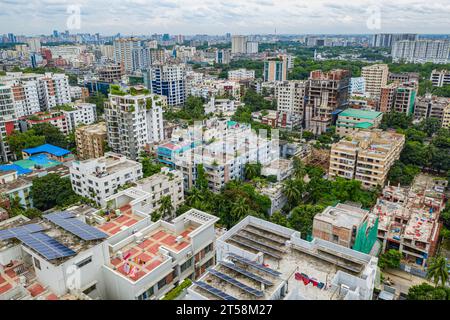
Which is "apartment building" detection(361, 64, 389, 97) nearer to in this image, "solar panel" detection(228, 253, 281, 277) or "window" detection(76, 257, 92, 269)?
"solar panel" detection(228, 253, 281, 277)

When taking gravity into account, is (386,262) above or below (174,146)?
below

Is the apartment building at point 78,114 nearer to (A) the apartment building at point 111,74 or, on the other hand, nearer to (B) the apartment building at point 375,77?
(A) the apartment building at point 111,74

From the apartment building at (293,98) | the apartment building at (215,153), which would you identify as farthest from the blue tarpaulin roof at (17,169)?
the apartment building at (293,98)

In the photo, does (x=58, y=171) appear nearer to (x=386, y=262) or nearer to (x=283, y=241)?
(x=283, y=241)

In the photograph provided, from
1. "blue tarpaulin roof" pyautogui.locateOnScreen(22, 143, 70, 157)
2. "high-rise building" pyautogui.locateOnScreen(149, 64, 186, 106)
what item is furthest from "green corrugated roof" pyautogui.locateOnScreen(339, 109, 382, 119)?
"blue tarpaulin roof" pyautogui.locateOnScreen(22, 143, 70, 157)

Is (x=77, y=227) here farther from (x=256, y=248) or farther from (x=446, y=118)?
(x=446, y=118)

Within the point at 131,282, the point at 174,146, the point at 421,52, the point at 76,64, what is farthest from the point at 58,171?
the point at 421,52

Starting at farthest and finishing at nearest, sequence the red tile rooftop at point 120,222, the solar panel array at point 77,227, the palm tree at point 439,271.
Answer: the palm tree at point 439,271, the red tile rooftop at point 120,222, the solar panel array at point 77,227
